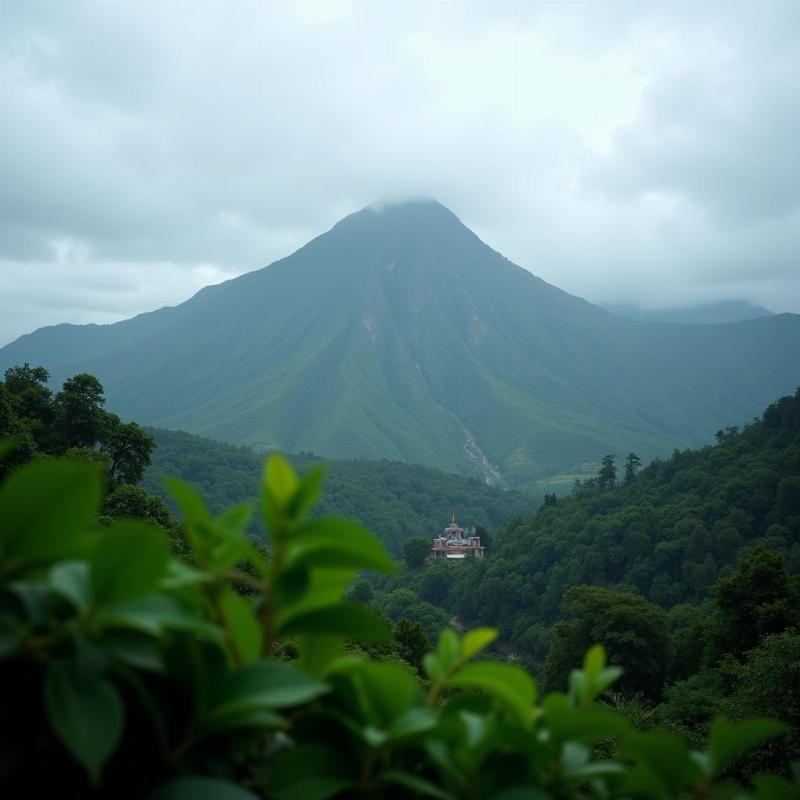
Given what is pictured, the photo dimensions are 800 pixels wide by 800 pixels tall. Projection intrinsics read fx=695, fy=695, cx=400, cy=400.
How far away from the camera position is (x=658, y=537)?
3219 cm

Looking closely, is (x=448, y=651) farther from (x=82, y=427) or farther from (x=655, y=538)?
(x=655, y=538)

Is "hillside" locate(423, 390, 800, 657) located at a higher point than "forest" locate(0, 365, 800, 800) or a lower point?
lower

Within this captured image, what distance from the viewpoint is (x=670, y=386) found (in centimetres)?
13638

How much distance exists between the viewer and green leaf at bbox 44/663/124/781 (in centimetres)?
35

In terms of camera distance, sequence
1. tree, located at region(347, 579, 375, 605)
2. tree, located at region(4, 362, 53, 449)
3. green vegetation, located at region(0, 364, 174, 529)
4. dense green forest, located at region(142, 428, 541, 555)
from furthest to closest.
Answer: dense green forest, located at region(142, 428, 541, 555)
tree, located at region(347, 579, 375, 605)
green vegetation, located at region(0, 364, 174, 529)
tree, located at region(4, 362, 53, 449)

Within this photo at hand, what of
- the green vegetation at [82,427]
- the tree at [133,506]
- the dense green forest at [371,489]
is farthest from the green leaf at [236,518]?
the dense green forest at [371,489]

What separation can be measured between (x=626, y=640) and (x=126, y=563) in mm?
18698

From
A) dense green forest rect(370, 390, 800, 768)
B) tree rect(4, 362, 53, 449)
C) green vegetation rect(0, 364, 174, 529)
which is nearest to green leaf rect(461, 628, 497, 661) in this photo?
dense green forest rect(370, 390, 800, 768)

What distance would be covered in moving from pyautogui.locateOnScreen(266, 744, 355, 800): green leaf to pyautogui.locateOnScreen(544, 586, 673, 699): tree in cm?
1806

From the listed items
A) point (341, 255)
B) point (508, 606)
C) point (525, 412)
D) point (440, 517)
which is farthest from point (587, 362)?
point (508, 606)

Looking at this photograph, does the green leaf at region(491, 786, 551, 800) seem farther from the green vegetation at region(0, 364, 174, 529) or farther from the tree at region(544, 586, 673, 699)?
the tree at region(544, 586, 673, 699)

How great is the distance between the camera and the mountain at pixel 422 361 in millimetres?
100250

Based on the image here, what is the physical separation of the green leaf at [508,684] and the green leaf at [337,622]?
0.29ft

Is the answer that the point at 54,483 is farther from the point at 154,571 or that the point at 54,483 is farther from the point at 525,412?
the point at 525,412
